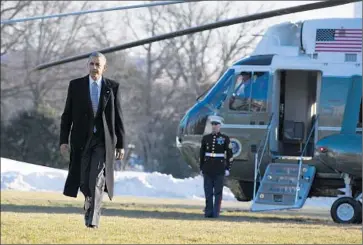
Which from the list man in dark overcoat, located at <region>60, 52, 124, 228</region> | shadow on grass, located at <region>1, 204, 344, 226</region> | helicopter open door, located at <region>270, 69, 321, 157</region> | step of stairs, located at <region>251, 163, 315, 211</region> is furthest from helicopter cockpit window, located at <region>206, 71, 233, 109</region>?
man in dark overcoat, located at <region>60, 52, 124, 228</region>

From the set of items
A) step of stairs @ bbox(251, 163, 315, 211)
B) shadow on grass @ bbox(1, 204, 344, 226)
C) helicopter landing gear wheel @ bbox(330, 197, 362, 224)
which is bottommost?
shadow on grass @ bbox(1, 204, 344, 226)

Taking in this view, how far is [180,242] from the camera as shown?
9164mm

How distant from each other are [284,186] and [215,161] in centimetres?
148

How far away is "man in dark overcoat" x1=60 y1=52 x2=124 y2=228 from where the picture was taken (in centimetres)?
1041

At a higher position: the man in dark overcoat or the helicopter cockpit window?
the helicopter cockpit window

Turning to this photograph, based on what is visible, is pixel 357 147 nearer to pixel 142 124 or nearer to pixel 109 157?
pixel 109 157

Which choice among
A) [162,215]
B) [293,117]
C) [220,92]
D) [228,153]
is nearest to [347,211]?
[228,153]

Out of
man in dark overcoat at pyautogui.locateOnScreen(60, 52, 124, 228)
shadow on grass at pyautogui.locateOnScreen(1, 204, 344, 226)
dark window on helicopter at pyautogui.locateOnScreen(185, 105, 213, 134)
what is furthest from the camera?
dark window on helicopter at pyautogui.locateOnScreen(185, 105, 213, 134)

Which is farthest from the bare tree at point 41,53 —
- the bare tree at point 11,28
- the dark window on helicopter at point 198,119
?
the dark window on helicopter at point 198,119

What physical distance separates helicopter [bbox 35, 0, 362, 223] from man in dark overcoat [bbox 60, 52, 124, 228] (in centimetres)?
822

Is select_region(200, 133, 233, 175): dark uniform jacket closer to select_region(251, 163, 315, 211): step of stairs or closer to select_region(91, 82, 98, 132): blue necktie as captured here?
select_region(251, 163, 315, 211): step of stairs

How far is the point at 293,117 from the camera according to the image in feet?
67.0

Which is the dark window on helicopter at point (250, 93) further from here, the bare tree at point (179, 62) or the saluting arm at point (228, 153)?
the bare tree at point (179, 62)

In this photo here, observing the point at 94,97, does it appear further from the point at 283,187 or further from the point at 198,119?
the point at 198,119
